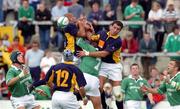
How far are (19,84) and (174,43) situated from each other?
7.42 meters

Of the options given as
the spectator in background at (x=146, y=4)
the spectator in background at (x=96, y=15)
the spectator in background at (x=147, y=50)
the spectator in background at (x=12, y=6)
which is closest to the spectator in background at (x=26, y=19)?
the spectator in background at (x=12, y=6)

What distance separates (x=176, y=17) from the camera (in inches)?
998

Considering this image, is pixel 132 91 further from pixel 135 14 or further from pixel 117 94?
pixel 135 14

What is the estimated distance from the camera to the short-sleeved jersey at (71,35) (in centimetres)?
1861

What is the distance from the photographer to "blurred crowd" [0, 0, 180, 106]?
82.7 feet

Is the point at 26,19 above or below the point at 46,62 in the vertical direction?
above

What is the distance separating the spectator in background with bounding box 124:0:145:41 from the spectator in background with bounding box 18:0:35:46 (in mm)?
2910

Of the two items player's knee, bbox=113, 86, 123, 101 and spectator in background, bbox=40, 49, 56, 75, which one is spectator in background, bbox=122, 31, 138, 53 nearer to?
spectator in background, bbox=40, 49, 56, 75

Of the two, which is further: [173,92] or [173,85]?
[173,92]

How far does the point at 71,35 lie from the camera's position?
61.3 ft

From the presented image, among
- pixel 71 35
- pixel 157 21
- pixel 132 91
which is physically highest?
pixel 71 35

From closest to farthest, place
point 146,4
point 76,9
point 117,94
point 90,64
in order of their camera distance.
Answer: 1. point 90,64
2. point 117,94
3. point 76,9
4. point 146,4

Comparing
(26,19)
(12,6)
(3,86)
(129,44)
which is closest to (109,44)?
(129,44)

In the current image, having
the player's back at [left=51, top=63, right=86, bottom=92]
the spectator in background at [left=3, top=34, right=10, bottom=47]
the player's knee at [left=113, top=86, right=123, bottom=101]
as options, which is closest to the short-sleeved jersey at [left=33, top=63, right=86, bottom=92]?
the player's back at [left=51, top=63, right=86, bottom=92]
